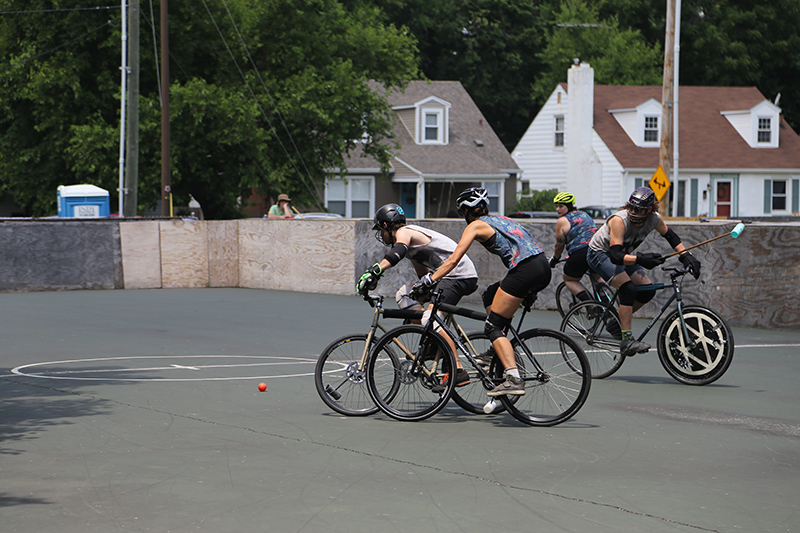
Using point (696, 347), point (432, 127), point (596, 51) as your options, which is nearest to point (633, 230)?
point (696, 347)

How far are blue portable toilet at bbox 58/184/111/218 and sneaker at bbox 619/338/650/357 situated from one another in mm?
19900

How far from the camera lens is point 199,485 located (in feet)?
20.3

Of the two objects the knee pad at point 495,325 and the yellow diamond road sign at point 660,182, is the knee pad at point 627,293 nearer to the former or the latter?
the knee pad at point 495,325

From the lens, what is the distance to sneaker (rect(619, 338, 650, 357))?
32.9 feet

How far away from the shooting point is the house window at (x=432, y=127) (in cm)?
4994

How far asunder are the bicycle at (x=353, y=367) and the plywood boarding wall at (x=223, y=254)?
46.9ft

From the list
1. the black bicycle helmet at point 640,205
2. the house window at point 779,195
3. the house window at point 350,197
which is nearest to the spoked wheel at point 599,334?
the black bicycle helmet at point 640,205

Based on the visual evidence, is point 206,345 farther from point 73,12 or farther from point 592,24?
point 592,24

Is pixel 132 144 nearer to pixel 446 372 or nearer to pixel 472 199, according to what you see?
pixel 472 199

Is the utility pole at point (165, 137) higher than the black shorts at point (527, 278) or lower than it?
higher

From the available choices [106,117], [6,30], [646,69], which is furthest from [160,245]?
[646,69]

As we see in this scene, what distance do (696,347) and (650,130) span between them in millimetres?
42234

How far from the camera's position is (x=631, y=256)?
9797 mm

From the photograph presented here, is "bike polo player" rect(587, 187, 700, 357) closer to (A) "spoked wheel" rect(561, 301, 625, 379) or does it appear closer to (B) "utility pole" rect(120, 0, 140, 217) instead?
(A) "spoked wheel" rect(561, 301, 625, 379)
